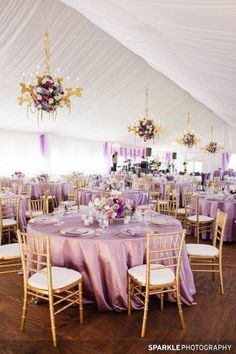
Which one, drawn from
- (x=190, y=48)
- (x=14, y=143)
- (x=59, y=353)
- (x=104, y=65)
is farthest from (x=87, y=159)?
(x=59, y=353)

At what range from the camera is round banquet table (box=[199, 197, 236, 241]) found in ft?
20.2

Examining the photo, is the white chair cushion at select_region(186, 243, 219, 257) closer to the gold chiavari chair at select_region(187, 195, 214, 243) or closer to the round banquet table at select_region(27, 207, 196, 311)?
the round banquet table at select_region(27, 207, 196, 311)

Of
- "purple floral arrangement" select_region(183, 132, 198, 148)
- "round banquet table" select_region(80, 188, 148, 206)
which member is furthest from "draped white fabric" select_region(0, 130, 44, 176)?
"purple floral arrangement" select_region(183, 132, 198, 148)

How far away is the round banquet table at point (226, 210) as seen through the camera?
6160 millimetres

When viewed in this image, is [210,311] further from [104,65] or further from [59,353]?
[104,65]

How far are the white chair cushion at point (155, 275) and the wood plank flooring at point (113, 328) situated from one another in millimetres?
478

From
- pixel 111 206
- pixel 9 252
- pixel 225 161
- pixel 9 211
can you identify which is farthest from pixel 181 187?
pixel 225 161

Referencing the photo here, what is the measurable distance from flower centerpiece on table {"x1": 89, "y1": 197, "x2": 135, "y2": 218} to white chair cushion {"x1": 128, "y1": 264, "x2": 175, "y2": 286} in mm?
738

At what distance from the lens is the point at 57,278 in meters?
2.97

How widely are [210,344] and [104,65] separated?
8.48 m

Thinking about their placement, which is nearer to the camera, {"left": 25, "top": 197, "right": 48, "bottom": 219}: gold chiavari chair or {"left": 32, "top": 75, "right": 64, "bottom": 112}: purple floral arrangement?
{"left": 32, "top": 75, "right": 64, "bottom": 112}: purple floral arrangement

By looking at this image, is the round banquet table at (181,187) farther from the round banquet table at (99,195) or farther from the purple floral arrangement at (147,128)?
the round banquet table at (99,195)

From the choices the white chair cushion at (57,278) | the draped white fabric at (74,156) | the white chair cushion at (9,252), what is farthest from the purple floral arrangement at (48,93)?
the draped white fabric at (74,156)

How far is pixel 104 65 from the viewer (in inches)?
376
